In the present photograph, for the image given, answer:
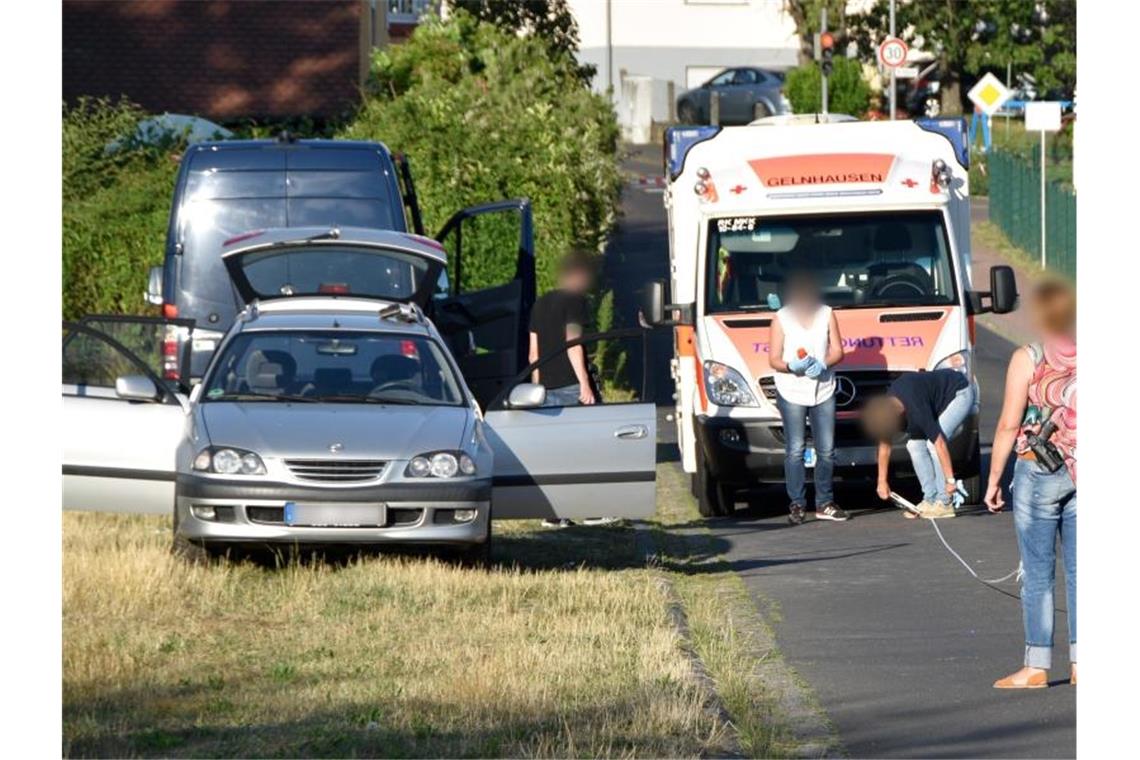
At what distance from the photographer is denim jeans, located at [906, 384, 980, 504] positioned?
599 inches

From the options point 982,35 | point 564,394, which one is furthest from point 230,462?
point 982,35

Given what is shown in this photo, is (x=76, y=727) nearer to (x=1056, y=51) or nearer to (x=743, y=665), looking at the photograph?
(x=743, y=665)

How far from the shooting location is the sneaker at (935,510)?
1534cm

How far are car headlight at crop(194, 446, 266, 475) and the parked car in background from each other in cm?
4563

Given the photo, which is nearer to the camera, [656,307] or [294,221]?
[656,307]

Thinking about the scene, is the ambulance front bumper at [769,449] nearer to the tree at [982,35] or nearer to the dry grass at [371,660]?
the dry grass at [371,660]

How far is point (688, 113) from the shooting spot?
5744cm

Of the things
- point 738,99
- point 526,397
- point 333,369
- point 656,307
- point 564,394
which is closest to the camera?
point 526,397

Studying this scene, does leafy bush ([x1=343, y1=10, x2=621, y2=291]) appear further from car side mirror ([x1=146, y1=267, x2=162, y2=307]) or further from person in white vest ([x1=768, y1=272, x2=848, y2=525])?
person in white vest ([x1=768, y1=272, x2=848, y2=525])

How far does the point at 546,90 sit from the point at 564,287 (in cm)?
1179

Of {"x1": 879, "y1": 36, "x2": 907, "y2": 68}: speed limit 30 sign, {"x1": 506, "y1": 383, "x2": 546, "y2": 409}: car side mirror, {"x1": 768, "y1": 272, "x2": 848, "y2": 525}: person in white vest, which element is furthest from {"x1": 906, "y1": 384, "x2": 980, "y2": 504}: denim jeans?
{"x1": 879, "y1": 36, "x2": 907, "y2": 68}: speed limit 30 sign

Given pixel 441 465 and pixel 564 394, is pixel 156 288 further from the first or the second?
pixel 441 465

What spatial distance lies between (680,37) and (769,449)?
181 feet

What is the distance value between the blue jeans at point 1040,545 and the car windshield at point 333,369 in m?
4.24
